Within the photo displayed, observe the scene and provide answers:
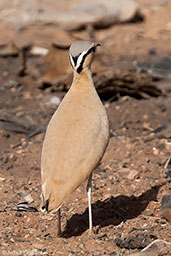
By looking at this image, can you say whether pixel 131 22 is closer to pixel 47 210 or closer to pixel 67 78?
pixel 67 78

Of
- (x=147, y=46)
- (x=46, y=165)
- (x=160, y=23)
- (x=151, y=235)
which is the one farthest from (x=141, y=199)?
(x=160, y=23)

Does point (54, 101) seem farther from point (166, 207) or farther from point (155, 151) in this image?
point (166, 207)

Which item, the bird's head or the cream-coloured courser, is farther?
the bird's head

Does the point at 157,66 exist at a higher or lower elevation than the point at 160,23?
higher

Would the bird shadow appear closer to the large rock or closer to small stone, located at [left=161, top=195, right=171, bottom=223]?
small stone, located at [left=161, top=195, right=171, bottom=223]

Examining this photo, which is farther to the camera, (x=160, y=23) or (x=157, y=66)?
(x=160, y=23)

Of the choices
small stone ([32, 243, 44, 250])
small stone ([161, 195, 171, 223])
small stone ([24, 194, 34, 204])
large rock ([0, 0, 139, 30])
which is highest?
small stone ([32, 243, 44, 250])

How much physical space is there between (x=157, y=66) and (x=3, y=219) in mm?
5652

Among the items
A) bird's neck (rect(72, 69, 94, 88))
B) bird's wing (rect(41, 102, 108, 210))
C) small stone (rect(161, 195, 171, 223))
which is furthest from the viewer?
bird's neck (rect(72, 69, 94, 88))

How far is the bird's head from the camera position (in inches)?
188

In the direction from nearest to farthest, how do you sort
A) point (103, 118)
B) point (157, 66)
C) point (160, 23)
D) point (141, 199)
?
point (103, 118) < point (141, 199) < point (157, 66) < point (160, 23)

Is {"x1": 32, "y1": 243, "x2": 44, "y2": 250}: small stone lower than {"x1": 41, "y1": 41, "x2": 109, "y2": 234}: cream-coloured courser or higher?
lower

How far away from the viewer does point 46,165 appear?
439 centimetres

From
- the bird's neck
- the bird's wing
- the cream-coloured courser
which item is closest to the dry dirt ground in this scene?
the cream-coloured courser
